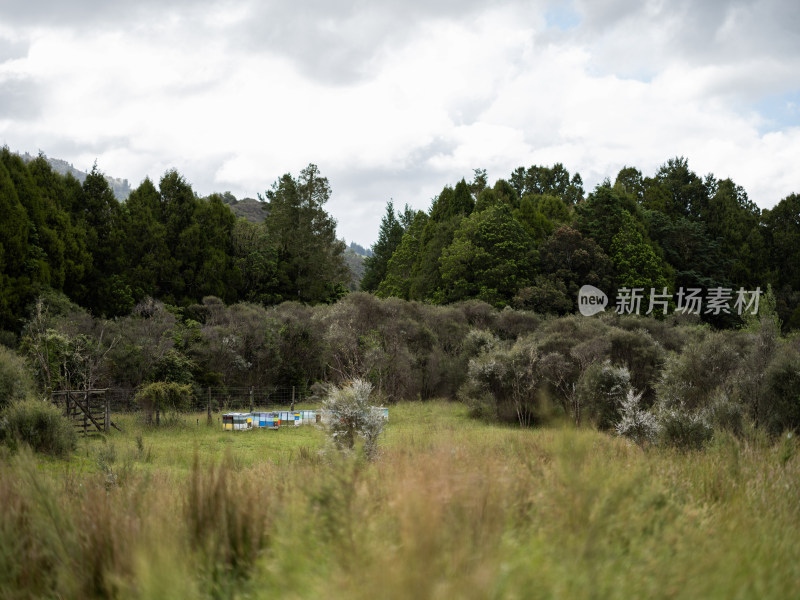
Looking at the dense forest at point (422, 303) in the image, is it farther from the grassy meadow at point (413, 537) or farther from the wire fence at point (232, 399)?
the grassy meadow at point (413, 537)

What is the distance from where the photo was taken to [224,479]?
4402 mm

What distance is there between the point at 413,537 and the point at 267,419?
19.1m

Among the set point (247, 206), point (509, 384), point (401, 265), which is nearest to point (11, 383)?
point (509, 384)

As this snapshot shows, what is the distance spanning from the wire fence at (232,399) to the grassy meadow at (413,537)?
1935cm

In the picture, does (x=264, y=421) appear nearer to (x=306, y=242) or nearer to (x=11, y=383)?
(x=11, y=383)

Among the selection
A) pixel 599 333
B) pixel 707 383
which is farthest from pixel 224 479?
pixel 599 333

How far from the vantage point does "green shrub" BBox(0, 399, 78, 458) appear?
1241 centimetres

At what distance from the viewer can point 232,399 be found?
27.5m

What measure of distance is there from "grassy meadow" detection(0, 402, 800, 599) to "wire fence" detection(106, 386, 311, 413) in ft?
63.5

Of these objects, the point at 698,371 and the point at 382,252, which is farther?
the point at 382,252

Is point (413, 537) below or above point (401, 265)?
below

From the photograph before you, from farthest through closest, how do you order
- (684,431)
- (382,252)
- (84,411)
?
(382,252), (84,411), (684,431)

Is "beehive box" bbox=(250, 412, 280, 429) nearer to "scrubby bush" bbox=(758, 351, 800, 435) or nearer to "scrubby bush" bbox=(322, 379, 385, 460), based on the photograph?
"scrubby bush" bbox=(322, 379, 385, 460)

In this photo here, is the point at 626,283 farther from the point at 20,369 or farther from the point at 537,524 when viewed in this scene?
the point at 537,524
